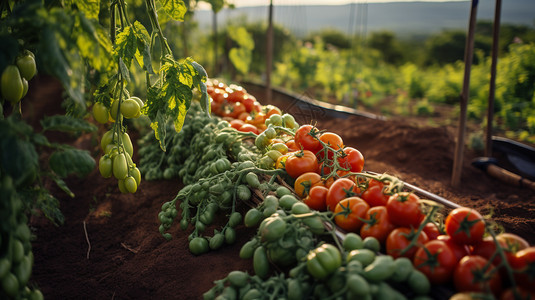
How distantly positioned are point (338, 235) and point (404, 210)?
31cm

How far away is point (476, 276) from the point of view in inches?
50.2

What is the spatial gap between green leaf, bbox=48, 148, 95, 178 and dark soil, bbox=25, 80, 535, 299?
0.21 metres

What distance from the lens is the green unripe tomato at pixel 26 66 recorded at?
1444mm

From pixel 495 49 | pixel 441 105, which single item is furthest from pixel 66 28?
pixel 441 105

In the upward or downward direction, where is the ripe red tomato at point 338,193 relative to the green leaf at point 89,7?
downward

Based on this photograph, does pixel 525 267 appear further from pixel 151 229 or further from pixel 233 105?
pixel 233 105

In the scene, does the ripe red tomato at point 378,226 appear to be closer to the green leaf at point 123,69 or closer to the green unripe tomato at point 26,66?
the green leaf at point 123,69

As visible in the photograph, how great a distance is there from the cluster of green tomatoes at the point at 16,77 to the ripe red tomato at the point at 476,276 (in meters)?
1.84

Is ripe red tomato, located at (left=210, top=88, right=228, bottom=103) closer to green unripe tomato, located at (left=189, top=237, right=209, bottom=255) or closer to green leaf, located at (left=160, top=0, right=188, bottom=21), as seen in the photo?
green leaf, located at (left=160, top=0, right=188, bottom=21)

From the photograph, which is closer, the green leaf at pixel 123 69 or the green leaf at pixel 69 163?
the green leaf at pixel 69 163

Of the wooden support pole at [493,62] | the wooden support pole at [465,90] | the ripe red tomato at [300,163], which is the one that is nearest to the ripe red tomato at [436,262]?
the ripe red tomato at [300,163]

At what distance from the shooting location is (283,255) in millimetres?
1543

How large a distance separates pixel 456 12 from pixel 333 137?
147 feet

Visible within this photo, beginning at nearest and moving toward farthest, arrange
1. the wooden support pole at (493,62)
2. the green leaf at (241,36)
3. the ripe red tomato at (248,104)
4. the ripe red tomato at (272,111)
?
1. the ripe red tomato at (272,111)
2. the wooden support pole at (493,62)
3. the ripe red tomato at (248,104)
4. the green leaf at (241,36)
